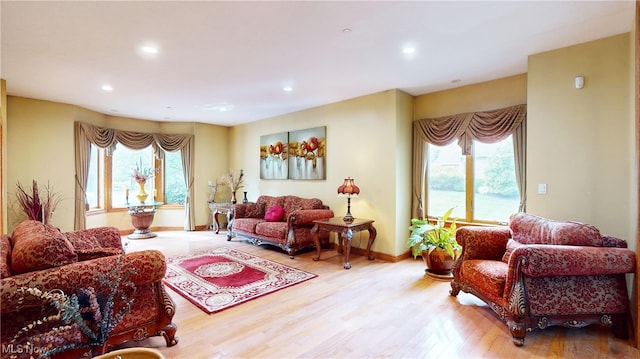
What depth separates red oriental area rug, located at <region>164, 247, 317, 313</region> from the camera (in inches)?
131

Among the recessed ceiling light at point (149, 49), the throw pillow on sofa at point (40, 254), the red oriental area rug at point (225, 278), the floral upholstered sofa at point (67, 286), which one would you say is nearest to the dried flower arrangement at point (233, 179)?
the red oriental area rug at point (225, 278)

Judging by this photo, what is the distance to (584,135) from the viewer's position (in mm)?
3139

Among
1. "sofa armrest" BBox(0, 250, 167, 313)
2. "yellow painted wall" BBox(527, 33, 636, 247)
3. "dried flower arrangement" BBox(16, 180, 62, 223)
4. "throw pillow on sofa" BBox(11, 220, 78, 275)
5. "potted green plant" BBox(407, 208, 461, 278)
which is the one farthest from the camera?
"dried flower arrangement" BBox(16, 180, 62, 223)

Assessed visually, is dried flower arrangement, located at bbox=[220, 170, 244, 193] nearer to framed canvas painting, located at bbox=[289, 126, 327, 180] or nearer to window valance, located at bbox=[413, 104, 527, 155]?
framed canvas painting, located at bbox=[289, 126, 327, 180]

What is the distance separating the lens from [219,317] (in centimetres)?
290

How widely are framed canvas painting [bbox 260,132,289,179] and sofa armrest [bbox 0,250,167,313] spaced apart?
429 cm

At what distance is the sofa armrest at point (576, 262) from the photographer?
236cm

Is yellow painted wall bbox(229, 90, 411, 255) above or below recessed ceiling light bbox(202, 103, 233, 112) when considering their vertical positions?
below

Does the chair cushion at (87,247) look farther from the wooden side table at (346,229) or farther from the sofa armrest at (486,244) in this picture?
the sofa armrest at (486,244)

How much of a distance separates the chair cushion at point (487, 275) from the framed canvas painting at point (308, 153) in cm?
314

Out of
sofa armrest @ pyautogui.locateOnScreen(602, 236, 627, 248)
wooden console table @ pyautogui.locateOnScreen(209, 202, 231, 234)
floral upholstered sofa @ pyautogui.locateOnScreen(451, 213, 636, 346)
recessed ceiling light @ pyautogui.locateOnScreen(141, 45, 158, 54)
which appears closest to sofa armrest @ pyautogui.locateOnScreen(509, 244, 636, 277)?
floral upholstered sofa @ pyautogui.locateOnScreen(451, 213, 636, 346)

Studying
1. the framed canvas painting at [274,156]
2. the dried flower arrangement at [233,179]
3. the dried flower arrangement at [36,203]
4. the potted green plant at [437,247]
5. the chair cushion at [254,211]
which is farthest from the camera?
the dried flower arrangement at [233,179]

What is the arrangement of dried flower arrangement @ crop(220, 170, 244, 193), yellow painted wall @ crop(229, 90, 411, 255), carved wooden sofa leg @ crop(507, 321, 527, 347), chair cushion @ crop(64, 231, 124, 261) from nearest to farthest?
chair cushion @ crop(64, 231, 124, 261) → carved wooden sofa leg @ crop(507, 321, 527, 347) → yellow painted wall @ crop(229, 90, 411, 255) → dried flower arrangement @ crop(220, 170, 244, 193)

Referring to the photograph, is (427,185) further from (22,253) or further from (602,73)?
(22,253)
